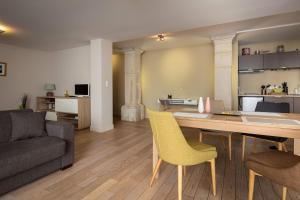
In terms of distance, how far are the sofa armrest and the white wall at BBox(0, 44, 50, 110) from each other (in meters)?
3.68

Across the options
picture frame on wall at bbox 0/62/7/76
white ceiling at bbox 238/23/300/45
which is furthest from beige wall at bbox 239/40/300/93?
picture frame on wall at bbox 0/62/7/76

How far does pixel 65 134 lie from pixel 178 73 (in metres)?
3.99

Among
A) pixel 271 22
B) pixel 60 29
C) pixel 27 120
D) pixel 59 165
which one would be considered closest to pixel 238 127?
pixel 59 165

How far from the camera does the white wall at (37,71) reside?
15.8 feet

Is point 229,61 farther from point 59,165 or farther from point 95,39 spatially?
point 59,165

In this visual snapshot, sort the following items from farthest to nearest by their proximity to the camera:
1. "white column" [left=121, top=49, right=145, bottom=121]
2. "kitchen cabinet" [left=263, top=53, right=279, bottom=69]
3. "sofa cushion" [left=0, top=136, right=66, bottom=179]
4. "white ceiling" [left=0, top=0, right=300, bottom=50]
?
1. "white column" [left=121, top=49, right=145, bottom=121]
2. "kitchen cabinet" [left=263, top=53, right=279, bottom=69]
3. "white ceiling" [left=0, top=0, right=300, bottom=50]
4. "sofa cushion" [left=0, top=136, right=66, bottom=179]

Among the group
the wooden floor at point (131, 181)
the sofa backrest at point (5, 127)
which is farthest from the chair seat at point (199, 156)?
the sofa backrest at point (5, 127)

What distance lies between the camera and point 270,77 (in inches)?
176

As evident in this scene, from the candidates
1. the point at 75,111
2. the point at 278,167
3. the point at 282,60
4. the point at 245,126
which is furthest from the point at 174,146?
the point at 282,60

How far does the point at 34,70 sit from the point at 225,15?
564cm

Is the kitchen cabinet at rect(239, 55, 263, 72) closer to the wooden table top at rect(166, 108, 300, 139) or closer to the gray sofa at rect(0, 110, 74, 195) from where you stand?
the wooden table top at rect(166, 108, 300, 139)

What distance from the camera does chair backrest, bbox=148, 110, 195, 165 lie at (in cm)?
146

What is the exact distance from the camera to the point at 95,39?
4082mm

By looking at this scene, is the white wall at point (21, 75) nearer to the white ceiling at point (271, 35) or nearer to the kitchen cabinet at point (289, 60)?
the white ceiling at point (271, 35)
